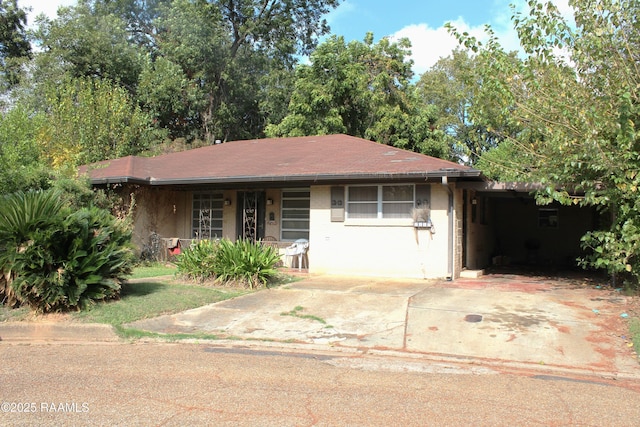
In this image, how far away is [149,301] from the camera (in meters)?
9.00

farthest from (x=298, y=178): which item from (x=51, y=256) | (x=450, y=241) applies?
(x=51, y=256)

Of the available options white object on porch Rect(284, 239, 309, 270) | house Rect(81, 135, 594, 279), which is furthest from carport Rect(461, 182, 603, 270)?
white object on porch Rect(284, 239, 309, 270)

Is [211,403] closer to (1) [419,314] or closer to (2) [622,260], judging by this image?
(1) [419,314]

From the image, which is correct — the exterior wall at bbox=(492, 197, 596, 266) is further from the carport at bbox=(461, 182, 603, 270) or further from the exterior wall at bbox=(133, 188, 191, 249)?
the exterior wall at bbox=(133, 188, 191, 249)

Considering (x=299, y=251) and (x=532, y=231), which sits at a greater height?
(x=532, y=231)

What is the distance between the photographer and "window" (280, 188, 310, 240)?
593 inches

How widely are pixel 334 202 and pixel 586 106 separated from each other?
632 centimetres

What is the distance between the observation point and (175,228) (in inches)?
648

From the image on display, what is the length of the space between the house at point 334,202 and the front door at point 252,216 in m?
0.03

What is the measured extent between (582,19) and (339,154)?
7458 mm

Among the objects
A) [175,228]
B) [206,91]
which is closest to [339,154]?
[175,228]

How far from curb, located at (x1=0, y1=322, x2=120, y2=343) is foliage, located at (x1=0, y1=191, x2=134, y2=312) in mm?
466

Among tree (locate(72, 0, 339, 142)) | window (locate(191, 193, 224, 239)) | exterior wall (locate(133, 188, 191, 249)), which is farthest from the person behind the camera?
tree (locate(72, 0, 339, 142))

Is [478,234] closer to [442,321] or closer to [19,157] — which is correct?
[442,321]
